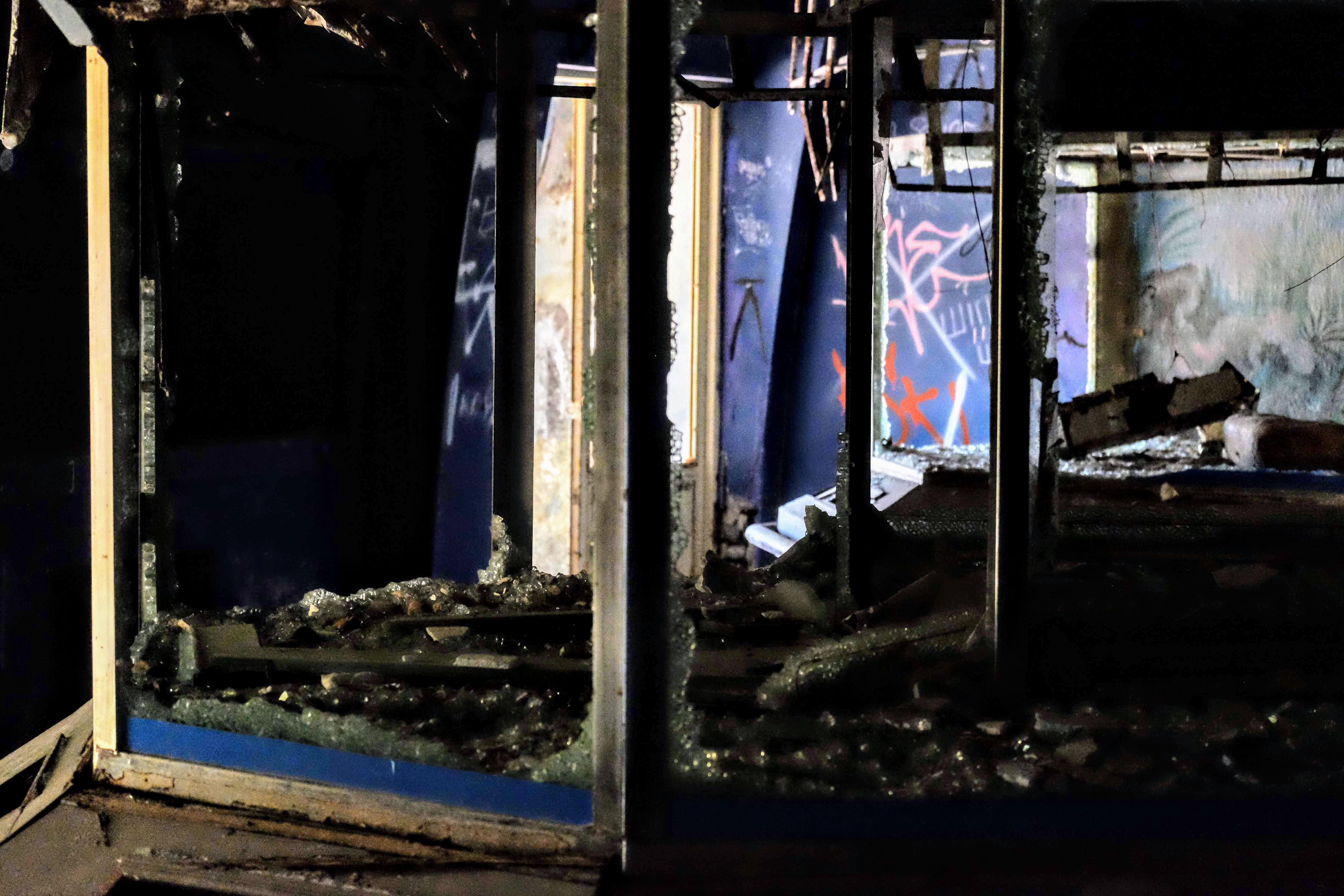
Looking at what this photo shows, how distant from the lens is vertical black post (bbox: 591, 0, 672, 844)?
228 cm

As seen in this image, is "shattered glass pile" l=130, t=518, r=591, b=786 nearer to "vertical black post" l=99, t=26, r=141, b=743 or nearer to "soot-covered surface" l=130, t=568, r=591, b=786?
"soot-covered surface" l=130, t=568, r=591, b=786

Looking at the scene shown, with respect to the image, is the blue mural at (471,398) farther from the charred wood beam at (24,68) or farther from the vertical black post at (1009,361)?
the vertical black post at (1009,361)

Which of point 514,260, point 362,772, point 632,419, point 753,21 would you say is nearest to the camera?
point 632,419

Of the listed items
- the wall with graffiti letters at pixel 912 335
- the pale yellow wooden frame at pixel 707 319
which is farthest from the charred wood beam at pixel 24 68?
the wall with graffiti letters at pixel 912 335

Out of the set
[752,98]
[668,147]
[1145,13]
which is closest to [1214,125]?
[1145,13]

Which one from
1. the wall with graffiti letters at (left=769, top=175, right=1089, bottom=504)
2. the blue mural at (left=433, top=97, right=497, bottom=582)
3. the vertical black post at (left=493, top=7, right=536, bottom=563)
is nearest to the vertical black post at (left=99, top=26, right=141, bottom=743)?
the vertical black post at (left=493, top=7, right=536, bottom=563)

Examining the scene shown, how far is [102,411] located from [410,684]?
3.68 feet

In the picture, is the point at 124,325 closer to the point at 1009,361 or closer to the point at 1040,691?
the point at 1009,361

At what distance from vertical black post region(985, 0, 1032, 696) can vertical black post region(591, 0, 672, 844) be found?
79 cm

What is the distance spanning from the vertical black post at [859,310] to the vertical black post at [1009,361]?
3.69 feet

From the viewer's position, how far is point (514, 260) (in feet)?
14.1

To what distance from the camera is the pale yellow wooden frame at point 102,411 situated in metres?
3.00

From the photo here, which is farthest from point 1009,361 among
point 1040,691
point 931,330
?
point 931,330

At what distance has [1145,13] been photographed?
146 inches
